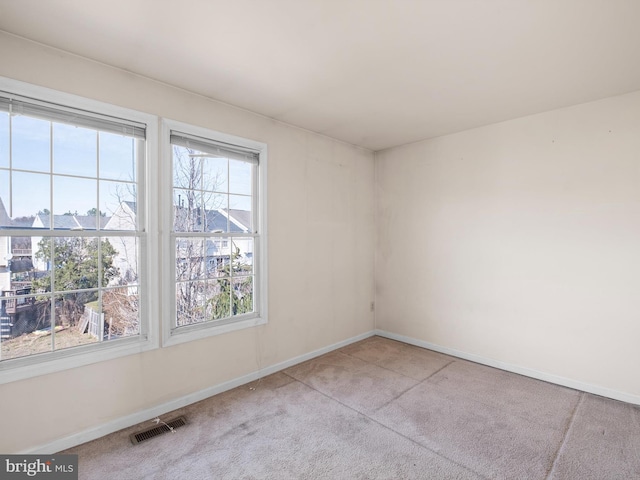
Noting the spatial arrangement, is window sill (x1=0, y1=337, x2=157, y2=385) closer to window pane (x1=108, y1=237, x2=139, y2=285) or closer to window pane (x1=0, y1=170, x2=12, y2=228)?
window pane (x1=108, y1=237, x2=139, y2=285)

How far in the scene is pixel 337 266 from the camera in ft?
13.6

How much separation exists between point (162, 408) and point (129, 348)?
59 cm

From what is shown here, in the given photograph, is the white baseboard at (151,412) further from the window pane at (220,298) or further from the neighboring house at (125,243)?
the neighboring house at (125,243)

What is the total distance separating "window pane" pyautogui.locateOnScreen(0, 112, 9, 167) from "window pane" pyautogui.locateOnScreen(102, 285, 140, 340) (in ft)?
3.47

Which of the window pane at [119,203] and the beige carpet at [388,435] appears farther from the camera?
the window pane at [119,203]

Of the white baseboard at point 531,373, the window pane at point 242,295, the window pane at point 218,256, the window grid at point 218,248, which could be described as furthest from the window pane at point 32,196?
the white baseboard at point 531,373

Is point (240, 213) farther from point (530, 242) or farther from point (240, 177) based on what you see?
point (530, 242)

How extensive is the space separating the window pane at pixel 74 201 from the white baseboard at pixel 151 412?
4.80 feet

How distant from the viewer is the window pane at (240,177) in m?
3.13

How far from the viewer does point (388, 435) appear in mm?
2318

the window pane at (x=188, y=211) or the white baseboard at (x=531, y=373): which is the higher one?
the window pane at (x=188, y=211)

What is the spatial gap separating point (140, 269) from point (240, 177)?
4.18ft

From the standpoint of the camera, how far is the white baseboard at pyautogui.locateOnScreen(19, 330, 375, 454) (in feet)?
6.97

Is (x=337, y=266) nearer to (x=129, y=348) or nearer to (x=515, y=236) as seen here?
(x=515, y=236)
